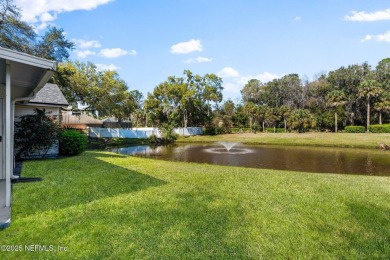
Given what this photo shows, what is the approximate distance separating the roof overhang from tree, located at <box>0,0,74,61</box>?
50.3ft

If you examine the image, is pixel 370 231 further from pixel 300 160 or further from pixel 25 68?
pixel 300 160

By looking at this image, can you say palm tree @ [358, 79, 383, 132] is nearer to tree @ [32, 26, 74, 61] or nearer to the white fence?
the white fence

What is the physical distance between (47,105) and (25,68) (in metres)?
8.13

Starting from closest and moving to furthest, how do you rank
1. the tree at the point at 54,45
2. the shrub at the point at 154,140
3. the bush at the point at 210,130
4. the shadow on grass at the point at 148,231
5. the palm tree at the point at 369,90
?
the shadow on grass at the point at 148,231, the tree at the point at 54,45, the shrub at the point at 154,140, the palm tree at the point at 369,90, the bush at the point at 210,130

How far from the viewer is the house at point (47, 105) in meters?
11.3

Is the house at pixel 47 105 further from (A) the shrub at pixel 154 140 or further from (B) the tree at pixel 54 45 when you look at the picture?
(A) the shrub at pixel 154 140

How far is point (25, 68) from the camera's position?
5109mm

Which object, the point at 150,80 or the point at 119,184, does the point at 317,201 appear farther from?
the point at 150,80

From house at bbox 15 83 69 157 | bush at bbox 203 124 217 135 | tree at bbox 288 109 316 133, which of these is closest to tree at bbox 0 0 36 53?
house at bbox 15 83 69 157

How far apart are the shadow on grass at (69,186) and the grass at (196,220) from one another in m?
0.02

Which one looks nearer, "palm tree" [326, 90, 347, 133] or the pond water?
the pond water

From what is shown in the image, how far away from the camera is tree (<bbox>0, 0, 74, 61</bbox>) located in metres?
18.3

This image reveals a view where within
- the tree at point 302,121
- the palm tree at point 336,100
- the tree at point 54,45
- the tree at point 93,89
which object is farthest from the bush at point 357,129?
the tree at point 54,45

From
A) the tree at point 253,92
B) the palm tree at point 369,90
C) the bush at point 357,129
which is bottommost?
→ the bush at point 357,129
